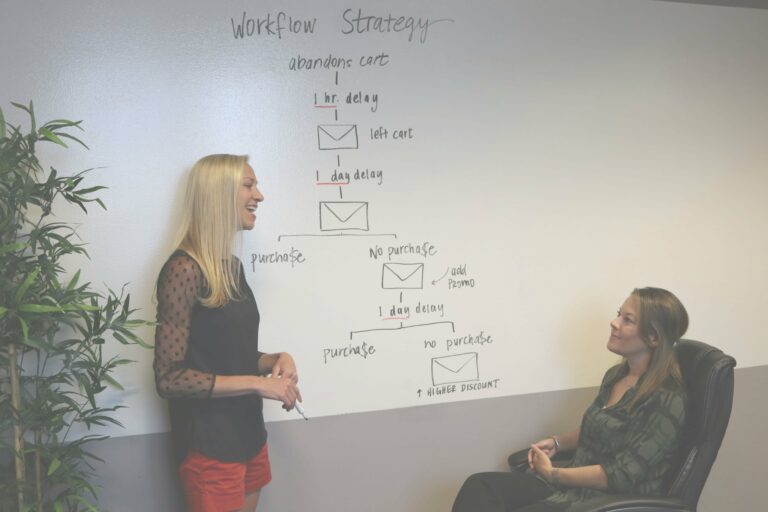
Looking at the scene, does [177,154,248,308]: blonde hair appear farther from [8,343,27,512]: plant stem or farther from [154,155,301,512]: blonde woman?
[8,343,27,512]: plant stem

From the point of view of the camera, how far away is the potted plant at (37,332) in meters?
1.70

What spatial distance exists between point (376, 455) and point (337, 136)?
1.18m

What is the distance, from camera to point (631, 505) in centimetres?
178

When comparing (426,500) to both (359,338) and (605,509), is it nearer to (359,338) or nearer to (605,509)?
(359,338)

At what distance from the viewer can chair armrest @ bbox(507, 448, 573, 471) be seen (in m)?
2.27

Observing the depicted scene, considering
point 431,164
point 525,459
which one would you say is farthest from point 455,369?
point 431,164

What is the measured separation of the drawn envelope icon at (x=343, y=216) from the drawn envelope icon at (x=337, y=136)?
0.20 meters

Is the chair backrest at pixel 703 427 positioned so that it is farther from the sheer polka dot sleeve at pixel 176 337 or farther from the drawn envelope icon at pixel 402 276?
the sheer polka dot sleeve at pixel 176 337

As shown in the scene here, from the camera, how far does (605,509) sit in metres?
1.78

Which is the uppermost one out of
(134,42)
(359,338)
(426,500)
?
(134,42)

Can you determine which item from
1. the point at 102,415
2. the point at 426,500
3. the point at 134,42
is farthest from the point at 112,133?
the point at 426,500

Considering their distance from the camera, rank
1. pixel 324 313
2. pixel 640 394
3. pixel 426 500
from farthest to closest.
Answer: pixel 426 500 → pixel 324 313 → pixel 640 394

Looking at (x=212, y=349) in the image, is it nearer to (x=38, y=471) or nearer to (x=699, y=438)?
(x=38, y=471)

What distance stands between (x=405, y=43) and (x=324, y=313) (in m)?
1.03
